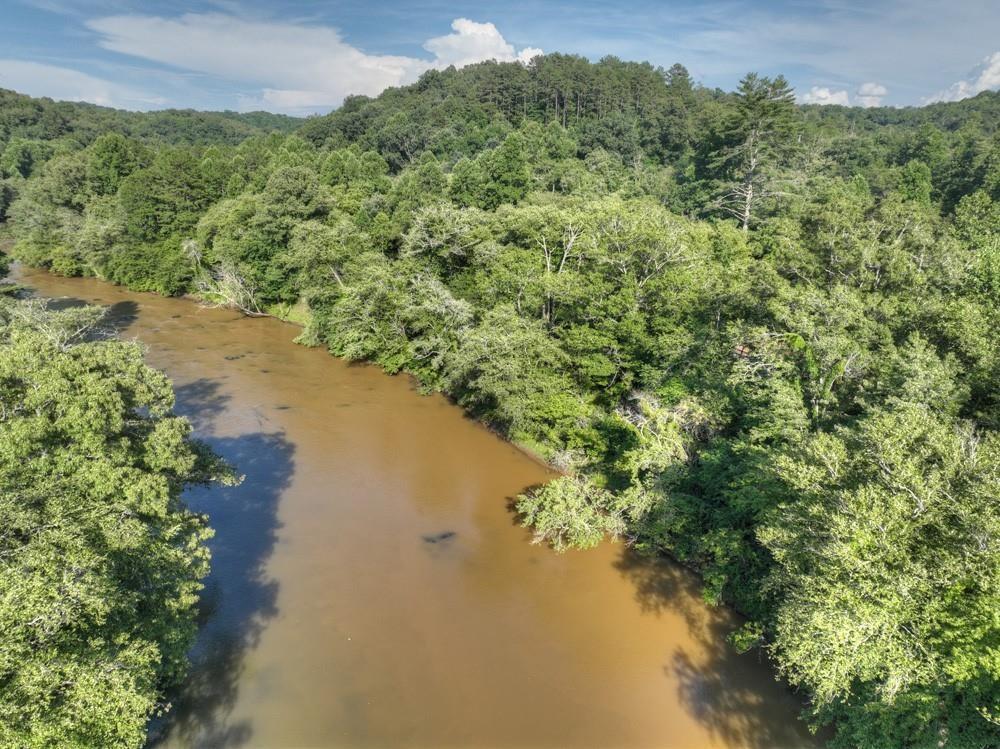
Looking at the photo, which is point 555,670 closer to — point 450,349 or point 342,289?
point 450,349

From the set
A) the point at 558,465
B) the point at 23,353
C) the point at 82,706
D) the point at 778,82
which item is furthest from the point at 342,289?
the point at 778,82

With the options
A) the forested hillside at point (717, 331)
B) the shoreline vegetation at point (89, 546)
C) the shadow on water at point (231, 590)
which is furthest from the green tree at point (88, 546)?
the forested hillside at point (717, 331)

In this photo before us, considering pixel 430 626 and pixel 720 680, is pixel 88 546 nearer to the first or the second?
pixel 430 626

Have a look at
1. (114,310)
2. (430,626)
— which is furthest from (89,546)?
(114,310)

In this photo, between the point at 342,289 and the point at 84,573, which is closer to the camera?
the point at 84,573

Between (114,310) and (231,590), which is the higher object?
(114,310)

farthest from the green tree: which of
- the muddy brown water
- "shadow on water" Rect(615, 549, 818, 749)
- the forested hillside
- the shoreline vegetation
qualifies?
"shadow on water" Rect(615, 549, 818, 749)
